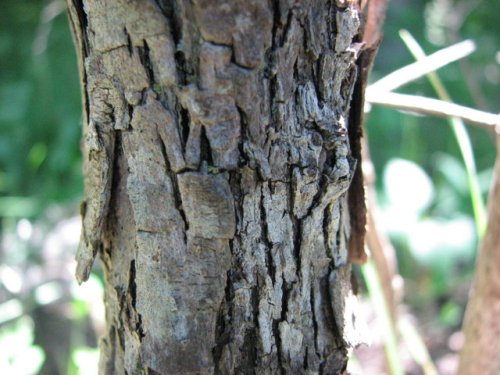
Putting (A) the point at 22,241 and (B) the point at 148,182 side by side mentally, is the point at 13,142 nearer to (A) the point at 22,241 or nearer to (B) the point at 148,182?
(A) the point at 22,241

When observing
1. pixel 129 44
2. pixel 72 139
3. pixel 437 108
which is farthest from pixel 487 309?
pixel 72 139

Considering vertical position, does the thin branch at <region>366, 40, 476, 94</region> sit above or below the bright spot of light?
above

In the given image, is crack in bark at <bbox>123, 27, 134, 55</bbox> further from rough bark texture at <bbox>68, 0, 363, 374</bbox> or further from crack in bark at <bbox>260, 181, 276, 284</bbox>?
crack in bark at <bbox>260, 181, 276, 284</bbox>

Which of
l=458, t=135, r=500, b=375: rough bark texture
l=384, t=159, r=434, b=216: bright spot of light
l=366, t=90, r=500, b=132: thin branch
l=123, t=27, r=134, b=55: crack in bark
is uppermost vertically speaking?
l=123, t=27, r=134, b=55: crack in bark

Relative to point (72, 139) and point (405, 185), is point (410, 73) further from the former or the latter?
point (72, 139)

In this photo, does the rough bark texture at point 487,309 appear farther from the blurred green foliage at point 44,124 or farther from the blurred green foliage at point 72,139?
the blurred green foliage at point 44,124

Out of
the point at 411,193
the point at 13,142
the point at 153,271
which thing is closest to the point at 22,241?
the point at 13,142

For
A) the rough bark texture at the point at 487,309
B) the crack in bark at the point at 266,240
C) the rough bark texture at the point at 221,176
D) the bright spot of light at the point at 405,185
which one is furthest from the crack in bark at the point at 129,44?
the bright spot of light at the point at 405,185

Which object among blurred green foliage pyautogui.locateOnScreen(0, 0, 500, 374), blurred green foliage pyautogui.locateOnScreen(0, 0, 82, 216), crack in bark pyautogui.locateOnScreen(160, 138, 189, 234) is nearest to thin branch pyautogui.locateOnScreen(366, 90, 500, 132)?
crack in bark pyautogui.locateOnScreen(160, 138, 189, 234)
